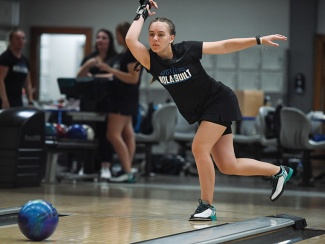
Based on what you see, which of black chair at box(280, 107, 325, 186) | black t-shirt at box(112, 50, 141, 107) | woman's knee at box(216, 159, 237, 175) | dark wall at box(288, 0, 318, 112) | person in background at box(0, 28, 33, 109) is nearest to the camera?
woman's knee at box(216, 159, 237, 175)

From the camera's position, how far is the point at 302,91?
1480 centimetres

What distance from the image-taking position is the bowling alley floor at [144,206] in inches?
170

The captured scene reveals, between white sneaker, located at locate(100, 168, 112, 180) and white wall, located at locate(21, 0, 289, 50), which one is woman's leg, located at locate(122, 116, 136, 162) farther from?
white wall, located at locate(21, 0, 289, 50)

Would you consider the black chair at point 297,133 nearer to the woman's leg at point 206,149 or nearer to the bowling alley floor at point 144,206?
the bowling alley floor at point 144,206

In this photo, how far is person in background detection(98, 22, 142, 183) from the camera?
27.7 feet

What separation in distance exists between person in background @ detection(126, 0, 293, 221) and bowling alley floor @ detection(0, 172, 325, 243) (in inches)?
13.4

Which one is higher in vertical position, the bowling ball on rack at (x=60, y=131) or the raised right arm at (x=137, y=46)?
the raised right arm at (x=137, y=46)

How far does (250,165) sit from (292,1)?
10.3 m

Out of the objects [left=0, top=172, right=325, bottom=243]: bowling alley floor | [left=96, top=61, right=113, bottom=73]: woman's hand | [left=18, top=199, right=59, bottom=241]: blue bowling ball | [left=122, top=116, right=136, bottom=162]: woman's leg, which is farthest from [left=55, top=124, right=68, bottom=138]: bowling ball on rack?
[left=18, top=199, right=59, bottom=241]: blue bowling ball

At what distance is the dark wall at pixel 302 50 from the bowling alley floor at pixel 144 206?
5.49 metres

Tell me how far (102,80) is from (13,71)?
928 mm

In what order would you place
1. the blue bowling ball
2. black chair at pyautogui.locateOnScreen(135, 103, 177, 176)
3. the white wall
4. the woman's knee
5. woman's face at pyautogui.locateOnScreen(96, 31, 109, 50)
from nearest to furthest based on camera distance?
1. the blue bowling ball
2. the woman's knee
3. woman's face at pyautogui.locateOnScreen(96, 31, 109, 50)
4. black chair at pyautogui.locateOnScreen(135, 103, 177, 176)
5. the white wall

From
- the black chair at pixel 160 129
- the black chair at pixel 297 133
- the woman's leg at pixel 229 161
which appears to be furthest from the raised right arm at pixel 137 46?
the black chair at pixel 160 129

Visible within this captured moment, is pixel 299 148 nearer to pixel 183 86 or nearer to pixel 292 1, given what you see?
pixel 183 86
